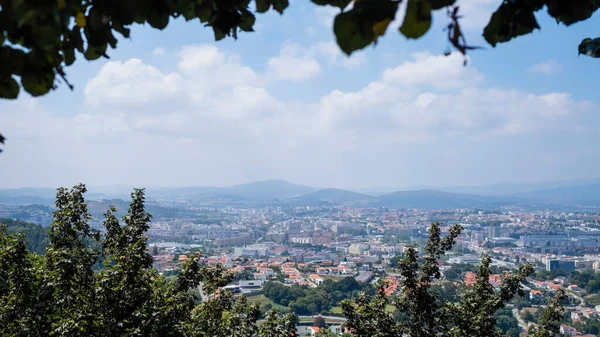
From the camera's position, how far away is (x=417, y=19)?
2.50 ft

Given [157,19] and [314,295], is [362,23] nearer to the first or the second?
[157,19]

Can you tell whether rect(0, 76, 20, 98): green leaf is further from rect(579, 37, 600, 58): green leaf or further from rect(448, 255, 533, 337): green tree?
rect(448, 255, 533, 337): green tree

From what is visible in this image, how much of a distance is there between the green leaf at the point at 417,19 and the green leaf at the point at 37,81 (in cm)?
80

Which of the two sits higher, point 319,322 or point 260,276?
point 319,322

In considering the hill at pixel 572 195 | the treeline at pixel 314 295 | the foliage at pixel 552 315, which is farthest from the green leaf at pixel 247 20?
the hill at pixel 572 195

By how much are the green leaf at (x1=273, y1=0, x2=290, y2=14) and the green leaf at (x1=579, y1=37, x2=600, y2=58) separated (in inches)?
52.0

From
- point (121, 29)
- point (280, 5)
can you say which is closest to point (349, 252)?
point (280, 5)

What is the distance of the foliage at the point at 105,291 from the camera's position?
428cm

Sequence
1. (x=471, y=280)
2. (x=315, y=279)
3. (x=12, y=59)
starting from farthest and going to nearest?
(x=315, y=279), (x=471, y=280), (x=12, y=59)

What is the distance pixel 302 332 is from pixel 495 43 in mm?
19899

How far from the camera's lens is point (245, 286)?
98.4 ft

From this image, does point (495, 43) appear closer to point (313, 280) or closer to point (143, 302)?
point (143, 302)

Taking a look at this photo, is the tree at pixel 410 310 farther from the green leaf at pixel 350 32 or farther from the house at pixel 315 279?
the house at pixel 315 279

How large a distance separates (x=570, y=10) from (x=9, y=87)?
4.65 feet
